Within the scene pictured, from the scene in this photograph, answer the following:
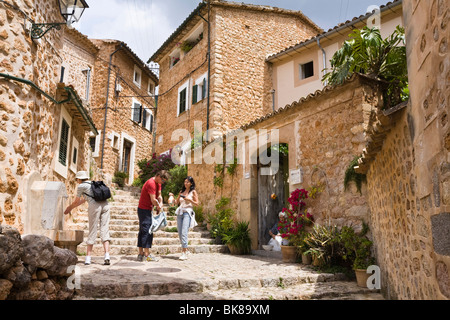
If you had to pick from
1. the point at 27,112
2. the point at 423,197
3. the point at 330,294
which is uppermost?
the point at 27,112

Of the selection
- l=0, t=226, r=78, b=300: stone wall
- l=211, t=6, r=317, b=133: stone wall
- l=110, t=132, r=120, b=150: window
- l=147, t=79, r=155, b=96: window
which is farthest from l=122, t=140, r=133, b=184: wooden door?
l=0, t=226, r=78, b=300: stone wall

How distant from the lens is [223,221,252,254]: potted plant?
27.4ft

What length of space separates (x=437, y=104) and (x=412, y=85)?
0.62 m

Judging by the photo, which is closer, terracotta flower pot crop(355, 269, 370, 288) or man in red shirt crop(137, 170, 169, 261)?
terracotta flower pot crop(355, 269, 370, 288)

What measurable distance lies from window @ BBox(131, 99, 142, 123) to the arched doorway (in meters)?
12.3

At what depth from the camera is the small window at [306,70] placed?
43.9 ft

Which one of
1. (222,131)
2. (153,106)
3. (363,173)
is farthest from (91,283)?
(153,106)

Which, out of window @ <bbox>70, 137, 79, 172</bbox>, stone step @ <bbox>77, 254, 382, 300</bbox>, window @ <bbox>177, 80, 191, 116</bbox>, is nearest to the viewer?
stone step @ <bbox>77, 254, 382, 300</bbox>

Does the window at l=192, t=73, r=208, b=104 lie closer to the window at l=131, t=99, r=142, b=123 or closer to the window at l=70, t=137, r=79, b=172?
the window at l=131, t=99, r=142, b=123

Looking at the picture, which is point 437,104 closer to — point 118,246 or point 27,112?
point 27,112

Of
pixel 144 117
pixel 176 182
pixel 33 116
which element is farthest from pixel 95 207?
pixel 144 117

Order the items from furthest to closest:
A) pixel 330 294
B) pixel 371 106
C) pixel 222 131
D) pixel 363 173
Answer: pixel 222 131, pixel 371 106, pixel 363 173, pixel 330 294

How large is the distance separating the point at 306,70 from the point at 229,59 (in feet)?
10.2

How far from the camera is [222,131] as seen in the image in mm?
13164
